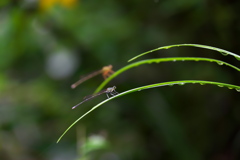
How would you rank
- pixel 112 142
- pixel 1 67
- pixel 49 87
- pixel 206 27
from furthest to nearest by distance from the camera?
pixel 1 67, pixel 49 87, pixel 112 142, pixel 206 27

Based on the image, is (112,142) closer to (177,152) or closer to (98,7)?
(177,152)

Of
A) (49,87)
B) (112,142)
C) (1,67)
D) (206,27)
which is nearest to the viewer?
(206,27)

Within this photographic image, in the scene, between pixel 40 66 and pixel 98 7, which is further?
pixel 40 66

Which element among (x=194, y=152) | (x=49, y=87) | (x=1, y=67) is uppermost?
(x=1, y=67)

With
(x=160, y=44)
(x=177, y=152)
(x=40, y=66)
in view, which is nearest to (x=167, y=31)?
(x=160, y=44)

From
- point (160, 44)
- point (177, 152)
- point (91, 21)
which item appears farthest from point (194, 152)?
point (91, 21)

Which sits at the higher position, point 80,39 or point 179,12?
point 80,39

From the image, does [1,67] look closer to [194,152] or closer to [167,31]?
[167,31]
